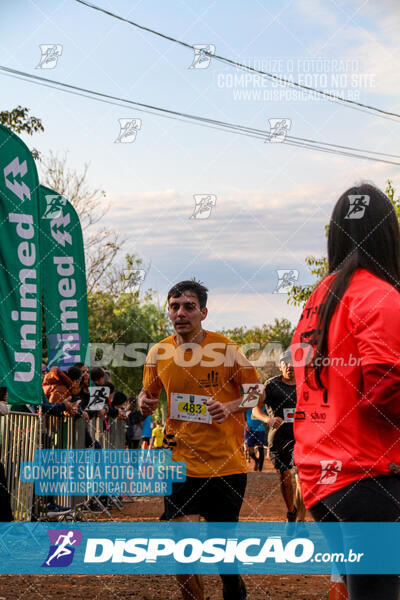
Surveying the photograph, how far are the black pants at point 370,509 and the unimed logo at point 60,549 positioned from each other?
16.5ft

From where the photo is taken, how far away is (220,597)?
616cm

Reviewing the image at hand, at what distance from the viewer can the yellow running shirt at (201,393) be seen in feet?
17.1

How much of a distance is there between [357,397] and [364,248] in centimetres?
53

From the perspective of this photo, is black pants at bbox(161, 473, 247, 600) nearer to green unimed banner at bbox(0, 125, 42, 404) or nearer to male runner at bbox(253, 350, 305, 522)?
green unimed banner at bbox(0, 125, 42, 404)

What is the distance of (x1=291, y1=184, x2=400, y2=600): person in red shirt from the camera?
2512 mm

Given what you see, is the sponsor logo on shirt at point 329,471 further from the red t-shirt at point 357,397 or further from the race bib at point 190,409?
the race bib at point 190,409

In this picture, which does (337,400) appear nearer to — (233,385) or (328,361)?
(328,361)

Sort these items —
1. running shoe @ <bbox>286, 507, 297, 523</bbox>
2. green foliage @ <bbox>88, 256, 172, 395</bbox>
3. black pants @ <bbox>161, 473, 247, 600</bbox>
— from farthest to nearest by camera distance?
green foliage @ <bbox>88, 256, 172, 395</bbox> → running shoe @ <bbox>286, 507, 297, 523</bbox> → black pants @ <bbox>161, 473, 247, 600</bbox>

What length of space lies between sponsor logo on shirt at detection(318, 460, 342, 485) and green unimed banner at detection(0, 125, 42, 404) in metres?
A: 5.82

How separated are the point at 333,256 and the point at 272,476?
1788 cm

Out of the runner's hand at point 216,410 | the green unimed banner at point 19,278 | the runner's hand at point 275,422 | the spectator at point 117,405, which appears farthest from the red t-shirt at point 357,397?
the spectator at point 117,405

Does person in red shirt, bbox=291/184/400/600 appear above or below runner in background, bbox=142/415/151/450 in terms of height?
above

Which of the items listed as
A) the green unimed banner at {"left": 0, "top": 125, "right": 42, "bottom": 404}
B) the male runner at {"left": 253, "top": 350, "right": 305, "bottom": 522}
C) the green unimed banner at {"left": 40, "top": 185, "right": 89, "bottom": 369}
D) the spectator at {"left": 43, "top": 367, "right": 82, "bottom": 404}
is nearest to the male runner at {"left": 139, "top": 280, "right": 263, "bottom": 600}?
the green unimed banner at {"left": 0, "top": 125, "right": 42, "bottom": 404}

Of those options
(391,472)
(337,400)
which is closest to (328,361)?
(337,400)
